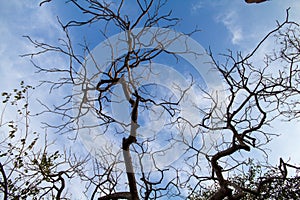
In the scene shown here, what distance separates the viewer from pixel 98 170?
14.7ft

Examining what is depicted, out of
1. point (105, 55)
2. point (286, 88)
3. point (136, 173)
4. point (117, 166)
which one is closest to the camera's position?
point (136, 173)

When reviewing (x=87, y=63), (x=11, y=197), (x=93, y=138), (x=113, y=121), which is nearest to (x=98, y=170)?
(x=93, y=138)

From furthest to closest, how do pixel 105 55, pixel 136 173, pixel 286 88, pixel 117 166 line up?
pixel 286 88 → pixel 117 166 → pixel 105 55 → pixel 136 173

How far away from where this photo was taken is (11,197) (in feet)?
13.6

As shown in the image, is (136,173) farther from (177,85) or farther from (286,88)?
(286,88)

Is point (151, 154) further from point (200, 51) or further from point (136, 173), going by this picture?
point (200, 51)

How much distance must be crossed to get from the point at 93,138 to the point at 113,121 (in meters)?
0.38

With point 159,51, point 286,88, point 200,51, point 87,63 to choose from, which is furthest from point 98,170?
point 286,88

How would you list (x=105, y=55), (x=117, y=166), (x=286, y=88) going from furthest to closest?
(x=286, y=88) < (x=117, y=166) < (x=105, y=55)

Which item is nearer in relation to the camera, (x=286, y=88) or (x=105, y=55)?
(x=105, y=55)

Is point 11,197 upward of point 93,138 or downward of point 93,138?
downward

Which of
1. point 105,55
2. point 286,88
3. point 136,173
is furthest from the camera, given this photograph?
point 286,88

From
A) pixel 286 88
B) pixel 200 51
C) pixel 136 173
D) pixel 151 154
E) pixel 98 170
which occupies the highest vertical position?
pixel 200 51

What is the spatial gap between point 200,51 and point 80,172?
2.59 metres
